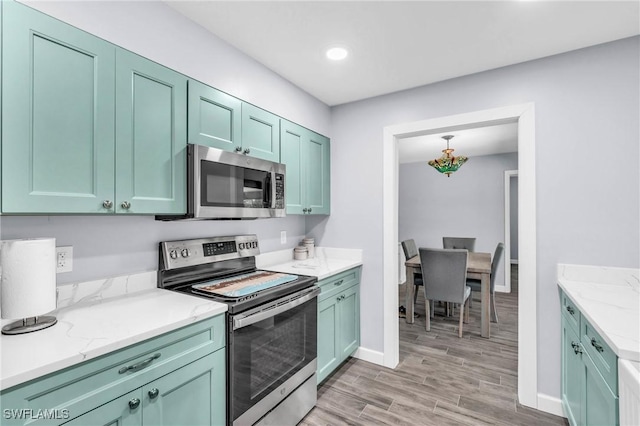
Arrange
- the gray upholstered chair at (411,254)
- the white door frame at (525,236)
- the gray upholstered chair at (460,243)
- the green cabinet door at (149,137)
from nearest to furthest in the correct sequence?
the green cabinet door at (149,137), the white door frame at (525,236), the gray upholstered chair at (411,254), the gray upholstered chair at (460,243)

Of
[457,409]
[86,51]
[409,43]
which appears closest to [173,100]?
[86,51]

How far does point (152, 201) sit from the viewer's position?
1571 millimetres

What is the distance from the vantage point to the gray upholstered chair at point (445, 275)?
3.47m

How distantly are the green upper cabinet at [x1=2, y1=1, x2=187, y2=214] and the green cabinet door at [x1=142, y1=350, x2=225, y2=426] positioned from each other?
77 centimetres

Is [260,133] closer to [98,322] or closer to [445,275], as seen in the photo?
[98,322]

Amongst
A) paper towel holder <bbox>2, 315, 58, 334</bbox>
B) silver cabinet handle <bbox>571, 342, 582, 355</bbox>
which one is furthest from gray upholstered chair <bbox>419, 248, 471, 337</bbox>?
paper towel holder <bbox>2, 315, 58, 334</bbox>

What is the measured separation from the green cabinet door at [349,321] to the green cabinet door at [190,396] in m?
1.30

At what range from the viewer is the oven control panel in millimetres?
1876

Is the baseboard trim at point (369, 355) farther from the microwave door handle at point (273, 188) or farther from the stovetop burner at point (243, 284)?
the microwave door handle at point (273, 188)

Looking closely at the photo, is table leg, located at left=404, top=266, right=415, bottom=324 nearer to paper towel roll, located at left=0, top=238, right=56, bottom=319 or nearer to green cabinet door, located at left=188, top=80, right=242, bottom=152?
green cabinet door, located at left=188, top=80, right=242, bottom=152

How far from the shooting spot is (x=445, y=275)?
3.55m

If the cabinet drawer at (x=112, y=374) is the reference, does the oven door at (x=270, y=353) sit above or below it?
below

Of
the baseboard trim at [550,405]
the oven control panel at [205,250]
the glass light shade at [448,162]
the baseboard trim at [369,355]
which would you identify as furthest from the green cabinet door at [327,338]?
the glass light shade at [448,162]

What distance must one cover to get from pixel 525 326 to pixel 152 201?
8.41ft
